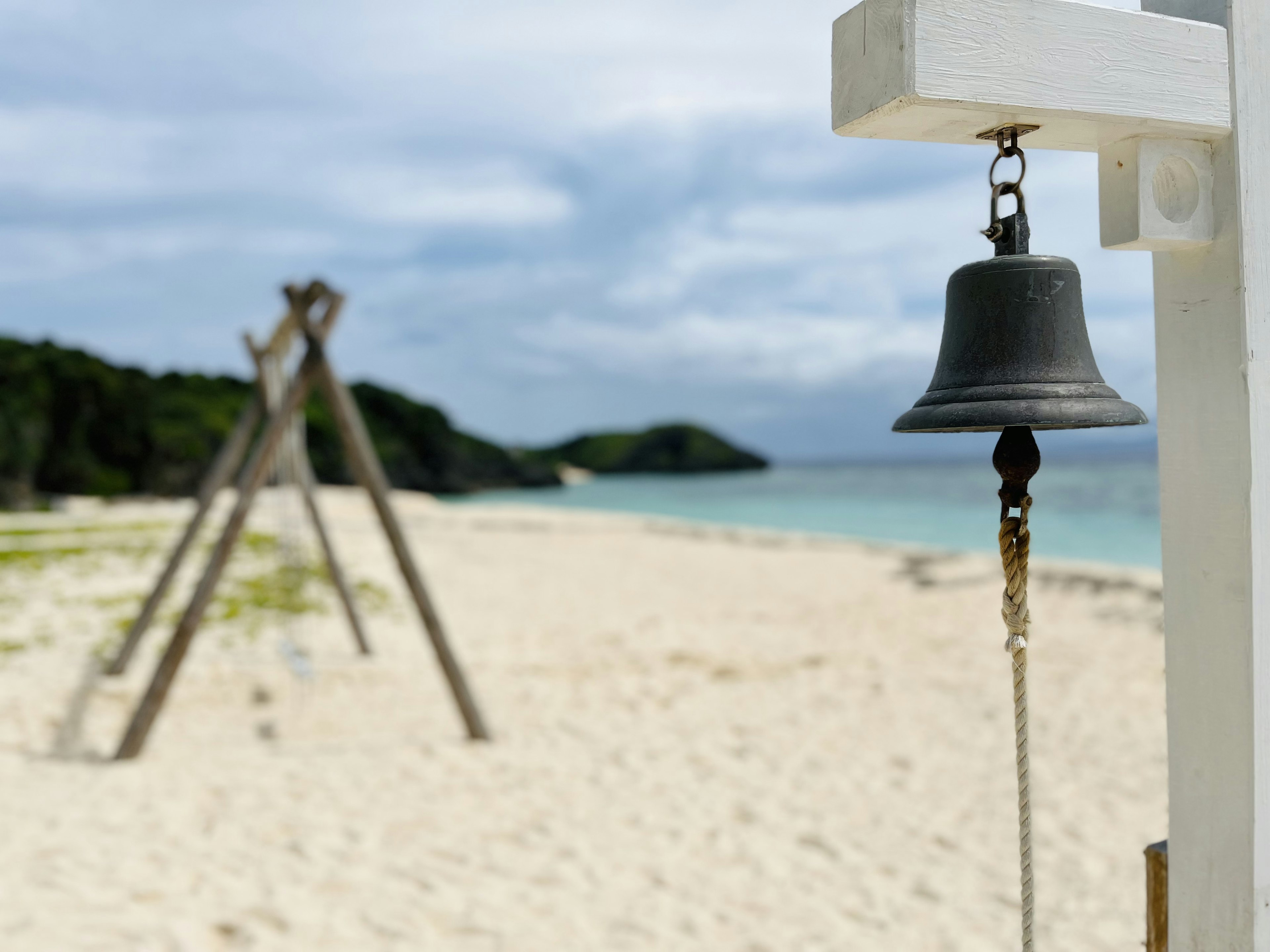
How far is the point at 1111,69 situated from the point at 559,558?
43.8ft

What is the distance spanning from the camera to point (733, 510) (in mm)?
41281

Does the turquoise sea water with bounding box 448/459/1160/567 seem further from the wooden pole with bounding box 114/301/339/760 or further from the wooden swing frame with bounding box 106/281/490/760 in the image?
the wooden pole with bounding box 114/301/339/760

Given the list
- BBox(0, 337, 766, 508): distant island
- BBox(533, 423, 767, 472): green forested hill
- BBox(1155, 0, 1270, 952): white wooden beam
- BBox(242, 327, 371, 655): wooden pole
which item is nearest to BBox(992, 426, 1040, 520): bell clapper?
BBox(1155, 0, 1270, 952): white wooden beam

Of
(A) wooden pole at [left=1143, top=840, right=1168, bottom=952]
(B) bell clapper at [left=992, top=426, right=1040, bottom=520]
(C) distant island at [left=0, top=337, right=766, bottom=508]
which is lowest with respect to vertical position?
(A) wooden pole at [left=1143, top=840, right=1168, bottom=952]

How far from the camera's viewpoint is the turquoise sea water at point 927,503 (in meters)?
22.4

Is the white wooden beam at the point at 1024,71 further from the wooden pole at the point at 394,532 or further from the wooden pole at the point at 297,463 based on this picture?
the wooden pole at the point at 297,463

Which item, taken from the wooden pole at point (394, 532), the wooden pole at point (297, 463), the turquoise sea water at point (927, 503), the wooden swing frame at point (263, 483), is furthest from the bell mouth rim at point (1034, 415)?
the turquoise sea water at point (927, 503)

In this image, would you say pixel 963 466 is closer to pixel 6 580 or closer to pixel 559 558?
pixel 559 558

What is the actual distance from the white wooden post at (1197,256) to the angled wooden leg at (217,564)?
430 centimetres

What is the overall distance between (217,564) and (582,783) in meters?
2.24

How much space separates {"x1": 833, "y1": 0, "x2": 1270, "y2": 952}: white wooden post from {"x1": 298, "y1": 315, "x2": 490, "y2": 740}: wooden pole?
12.7ft

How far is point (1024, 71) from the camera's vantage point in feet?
4.55

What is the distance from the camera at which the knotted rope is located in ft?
4.76

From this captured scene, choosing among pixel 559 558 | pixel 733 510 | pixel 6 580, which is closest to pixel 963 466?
pixel 733 510
